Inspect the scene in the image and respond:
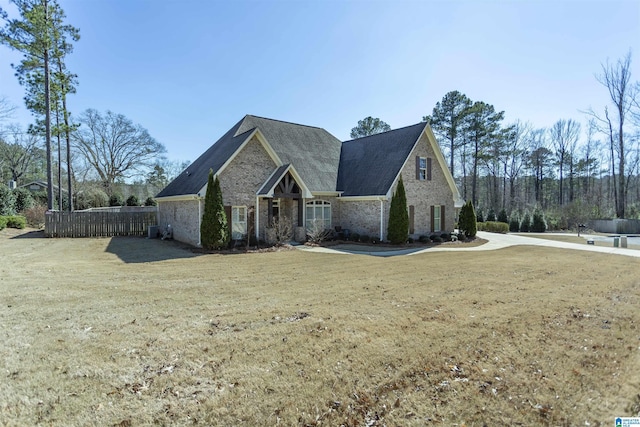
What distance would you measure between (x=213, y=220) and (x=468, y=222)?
16.9 meters

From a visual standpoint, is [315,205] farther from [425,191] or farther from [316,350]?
[316,350]

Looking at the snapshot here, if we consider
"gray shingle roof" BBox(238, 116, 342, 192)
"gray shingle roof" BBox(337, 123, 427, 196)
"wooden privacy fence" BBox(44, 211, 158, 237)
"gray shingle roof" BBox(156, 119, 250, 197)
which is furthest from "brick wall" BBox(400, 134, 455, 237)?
"wooden privacy fence" BBox(44, 211, 158, 237)

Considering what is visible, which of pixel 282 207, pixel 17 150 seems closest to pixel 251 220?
pixel 282 207

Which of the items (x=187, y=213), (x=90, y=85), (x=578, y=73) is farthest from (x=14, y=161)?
(x=578, y=73)

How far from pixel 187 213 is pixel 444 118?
32.3m

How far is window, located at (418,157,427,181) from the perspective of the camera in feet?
69.6

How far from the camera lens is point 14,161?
40.8 meters

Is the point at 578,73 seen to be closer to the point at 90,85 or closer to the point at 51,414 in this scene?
the point at 51,414

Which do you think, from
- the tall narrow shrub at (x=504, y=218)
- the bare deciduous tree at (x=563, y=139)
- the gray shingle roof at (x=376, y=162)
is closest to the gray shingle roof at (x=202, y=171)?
the gray shingle roof at (x=376, y=162)

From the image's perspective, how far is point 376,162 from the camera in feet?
70.4

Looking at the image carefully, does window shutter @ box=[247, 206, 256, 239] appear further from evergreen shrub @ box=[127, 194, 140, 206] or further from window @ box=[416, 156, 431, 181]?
evergreen shrub @ box=[127, 194, 140, 206]

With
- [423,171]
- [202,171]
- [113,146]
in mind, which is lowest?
[202,171]

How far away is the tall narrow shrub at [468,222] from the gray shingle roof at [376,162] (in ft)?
21.0

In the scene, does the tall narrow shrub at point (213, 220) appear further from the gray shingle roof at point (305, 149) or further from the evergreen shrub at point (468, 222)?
the evergreen shrub at point (468, 222)
